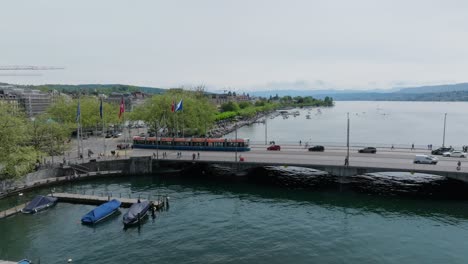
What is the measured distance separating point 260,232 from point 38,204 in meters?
32.5

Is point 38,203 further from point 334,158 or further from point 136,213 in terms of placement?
point 334,158

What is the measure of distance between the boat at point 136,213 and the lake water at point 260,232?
1.30 m

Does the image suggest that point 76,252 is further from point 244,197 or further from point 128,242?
point 244,197

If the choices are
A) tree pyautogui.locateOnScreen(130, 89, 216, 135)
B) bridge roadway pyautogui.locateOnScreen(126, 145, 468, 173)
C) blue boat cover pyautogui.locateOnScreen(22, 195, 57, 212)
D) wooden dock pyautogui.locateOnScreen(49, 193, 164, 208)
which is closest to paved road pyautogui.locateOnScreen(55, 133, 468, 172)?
bridge roadway pyautogui.locateOnScreen(126, 145, 468, 173)

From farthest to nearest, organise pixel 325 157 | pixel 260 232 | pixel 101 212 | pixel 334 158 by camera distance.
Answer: pixel 325 157, pixel 334 158, pixel 101 212, pixel 260 232

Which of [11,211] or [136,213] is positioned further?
[11,211]

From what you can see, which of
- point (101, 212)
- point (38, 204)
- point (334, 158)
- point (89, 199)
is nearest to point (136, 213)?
point (101, 212)

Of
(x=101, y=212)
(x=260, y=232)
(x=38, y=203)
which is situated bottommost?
(x=260, y=232)

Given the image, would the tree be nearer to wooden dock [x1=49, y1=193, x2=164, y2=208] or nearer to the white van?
wooden dock [x1=49, y1=193, x2=164, y2=208]

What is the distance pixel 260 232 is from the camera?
44781 millimetres

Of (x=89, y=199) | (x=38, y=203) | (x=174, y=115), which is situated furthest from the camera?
(x=174, y=115)

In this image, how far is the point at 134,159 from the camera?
74.9 metres

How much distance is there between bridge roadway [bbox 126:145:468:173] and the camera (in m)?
62.6

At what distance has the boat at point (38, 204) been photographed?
167 feet
